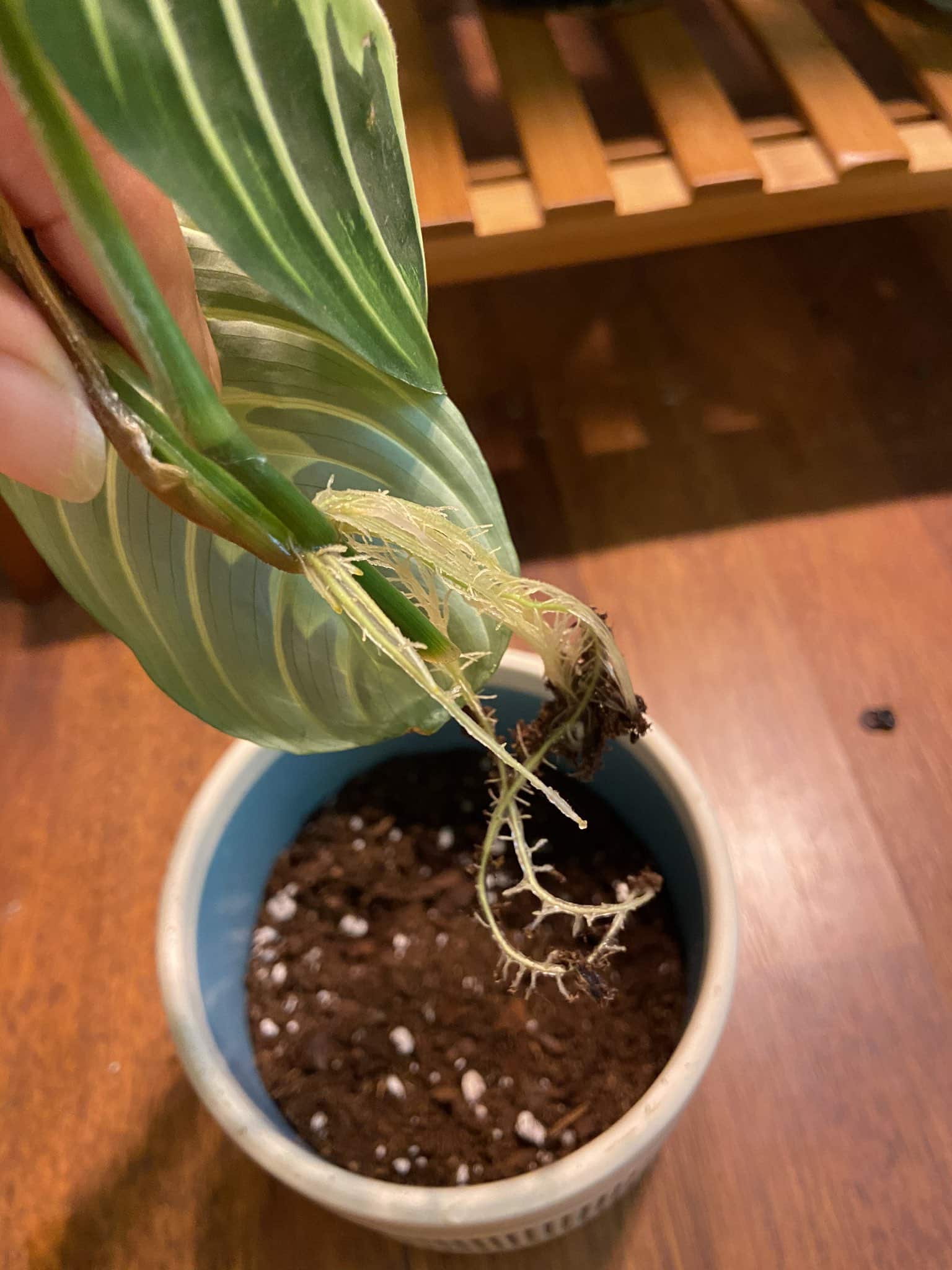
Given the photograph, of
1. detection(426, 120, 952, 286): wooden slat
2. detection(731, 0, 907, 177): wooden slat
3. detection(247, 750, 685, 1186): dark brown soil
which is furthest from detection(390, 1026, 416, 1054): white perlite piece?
detection(731, 0, 907, 177): wooden slat

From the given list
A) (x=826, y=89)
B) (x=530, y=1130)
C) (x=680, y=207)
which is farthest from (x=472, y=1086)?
(x=826, y=89)

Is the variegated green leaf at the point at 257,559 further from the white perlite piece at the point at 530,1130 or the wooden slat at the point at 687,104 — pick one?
the wooden slat at the point at 687,104

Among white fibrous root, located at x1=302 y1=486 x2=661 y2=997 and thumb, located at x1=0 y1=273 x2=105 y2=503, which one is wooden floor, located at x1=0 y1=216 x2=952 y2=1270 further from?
thumb, located at x1=0 y1=273 x2=105 y2=503

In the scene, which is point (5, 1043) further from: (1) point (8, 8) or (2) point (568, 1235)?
(1) point (8, 8)

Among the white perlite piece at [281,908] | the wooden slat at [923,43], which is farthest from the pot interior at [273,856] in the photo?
the wooden slat at [923,43]

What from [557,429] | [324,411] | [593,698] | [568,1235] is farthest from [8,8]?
[557,429]

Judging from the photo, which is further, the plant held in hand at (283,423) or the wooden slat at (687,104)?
the wooden slat at (687,104)
